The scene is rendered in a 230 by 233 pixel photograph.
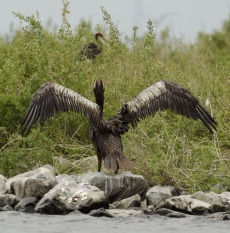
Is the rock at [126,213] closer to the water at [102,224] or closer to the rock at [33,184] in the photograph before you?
the water at [102,224]

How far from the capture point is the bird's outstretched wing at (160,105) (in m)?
12.7

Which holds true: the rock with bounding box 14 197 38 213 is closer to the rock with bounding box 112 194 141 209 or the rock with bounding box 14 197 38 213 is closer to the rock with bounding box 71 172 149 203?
the rock with bounding box 71 172 149 203

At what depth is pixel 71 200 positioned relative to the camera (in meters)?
11.8

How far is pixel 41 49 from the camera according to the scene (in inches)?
582

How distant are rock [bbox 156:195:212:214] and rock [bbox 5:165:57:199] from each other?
55.4 inches

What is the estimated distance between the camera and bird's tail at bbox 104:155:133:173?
12328 mm

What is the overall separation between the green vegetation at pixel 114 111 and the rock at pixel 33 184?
45.1 inches

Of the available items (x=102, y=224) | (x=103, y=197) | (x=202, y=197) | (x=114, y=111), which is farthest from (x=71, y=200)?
(x=114, y=111)

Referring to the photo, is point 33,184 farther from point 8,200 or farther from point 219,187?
point 219,187

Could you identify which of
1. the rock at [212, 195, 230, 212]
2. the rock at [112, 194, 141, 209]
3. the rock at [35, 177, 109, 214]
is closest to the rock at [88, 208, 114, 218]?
the rock at [35, 177, 109, 214]

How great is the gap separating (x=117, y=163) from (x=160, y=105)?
110 centimetres

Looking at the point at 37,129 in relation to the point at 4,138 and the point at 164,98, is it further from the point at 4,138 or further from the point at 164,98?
the point at 164,98

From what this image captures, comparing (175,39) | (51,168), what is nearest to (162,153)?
(51,168)

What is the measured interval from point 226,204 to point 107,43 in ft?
20.0
